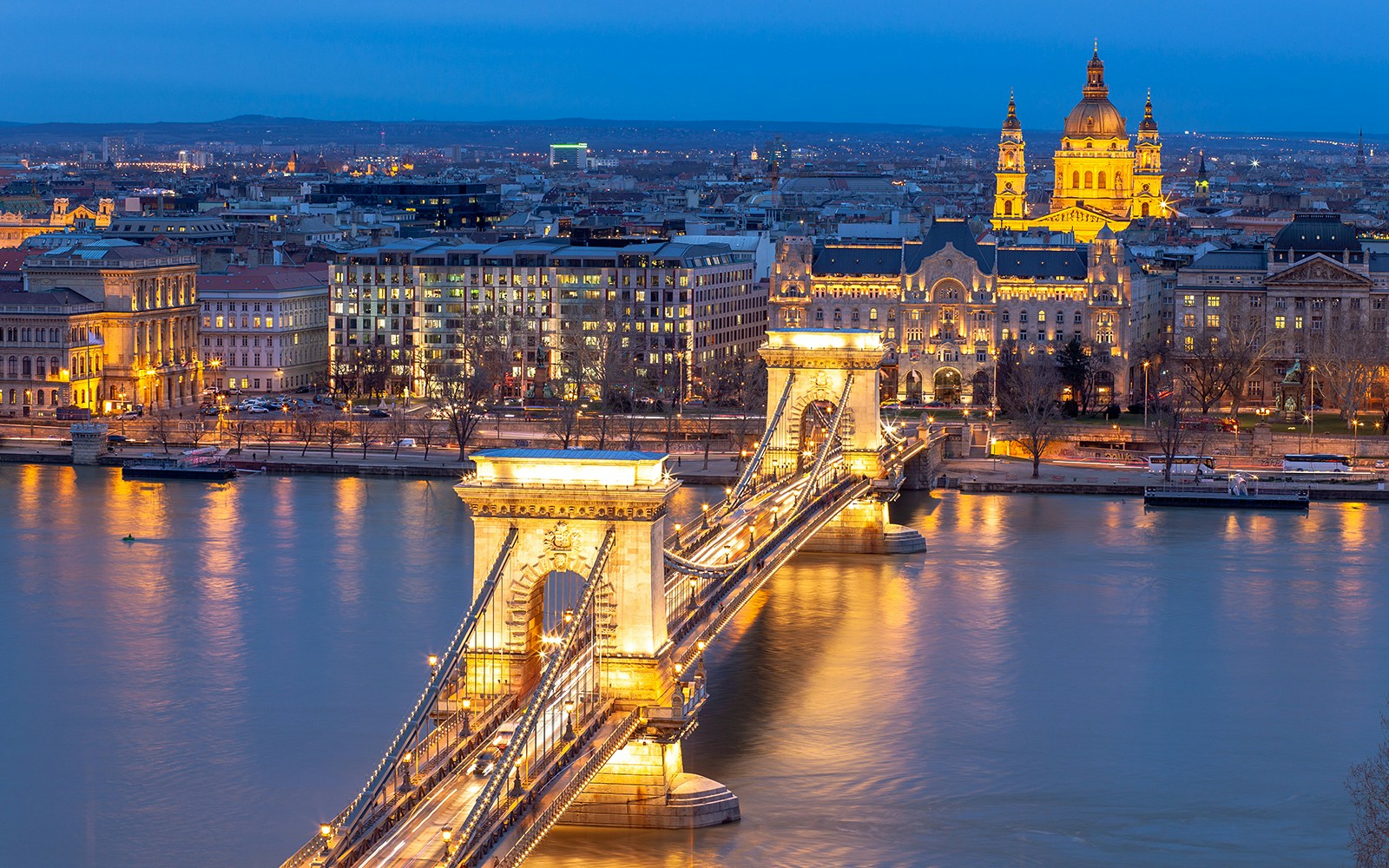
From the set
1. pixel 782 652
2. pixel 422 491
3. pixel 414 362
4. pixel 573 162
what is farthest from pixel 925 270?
pixel 573 162

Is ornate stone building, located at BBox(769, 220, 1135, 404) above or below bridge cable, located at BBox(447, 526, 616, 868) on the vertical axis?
above

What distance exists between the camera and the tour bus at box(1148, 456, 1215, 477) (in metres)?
36.7

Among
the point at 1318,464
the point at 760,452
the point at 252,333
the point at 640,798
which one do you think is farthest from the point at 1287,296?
the point at 640,798

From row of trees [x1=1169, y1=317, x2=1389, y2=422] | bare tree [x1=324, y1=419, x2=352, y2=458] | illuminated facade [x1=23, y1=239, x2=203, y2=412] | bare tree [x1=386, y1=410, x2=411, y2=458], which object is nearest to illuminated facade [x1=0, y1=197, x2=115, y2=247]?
illuminated facade [x1=23, y1=239, x2=203, y2=412]

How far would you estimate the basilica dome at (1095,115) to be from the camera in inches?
2603

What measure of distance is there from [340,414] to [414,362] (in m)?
5.42

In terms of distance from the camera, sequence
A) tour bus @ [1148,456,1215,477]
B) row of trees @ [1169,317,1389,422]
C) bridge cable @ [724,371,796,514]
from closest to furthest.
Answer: bridge cable @ [724,371,796,514] < tour bus @ [1148,456,1215,477] < row of trees @ [1169,317,1389,422]

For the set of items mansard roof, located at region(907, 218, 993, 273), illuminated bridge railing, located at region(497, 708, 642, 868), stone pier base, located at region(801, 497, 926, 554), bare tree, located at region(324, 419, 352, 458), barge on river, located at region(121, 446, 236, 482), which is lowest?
illuminated bridge railing, located at region(497, 708, 642, 868)

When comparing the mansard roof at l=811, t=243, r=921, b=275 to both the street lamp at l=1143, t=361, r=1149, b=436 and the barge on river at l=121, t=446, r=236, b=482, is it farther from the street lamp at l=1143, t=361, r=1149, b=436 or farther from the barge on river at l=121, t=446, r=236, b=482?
the barge on river at l=121, t=446, r=236, b=482

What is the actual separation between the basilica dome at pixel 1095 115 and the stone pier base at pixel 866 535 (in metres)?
36.6

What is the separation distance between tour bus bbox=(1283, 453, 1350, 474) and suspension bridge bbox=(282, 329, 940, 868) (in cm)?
1881

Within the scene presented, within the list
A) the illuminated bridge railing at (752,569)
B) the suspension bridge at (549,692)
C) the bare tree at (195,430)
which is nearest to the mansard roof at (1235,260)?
the bare tree at (195,430)

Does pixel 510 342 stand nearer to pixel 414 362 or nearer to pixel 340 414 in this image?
pixel 414 362

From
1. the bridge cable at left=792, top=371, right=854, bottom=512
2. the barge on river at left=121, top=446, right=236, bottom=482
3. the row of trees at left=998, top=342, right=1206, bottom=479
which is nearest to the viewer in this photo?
the bridge cable at left=792, top=371, right=854, bottom=512
